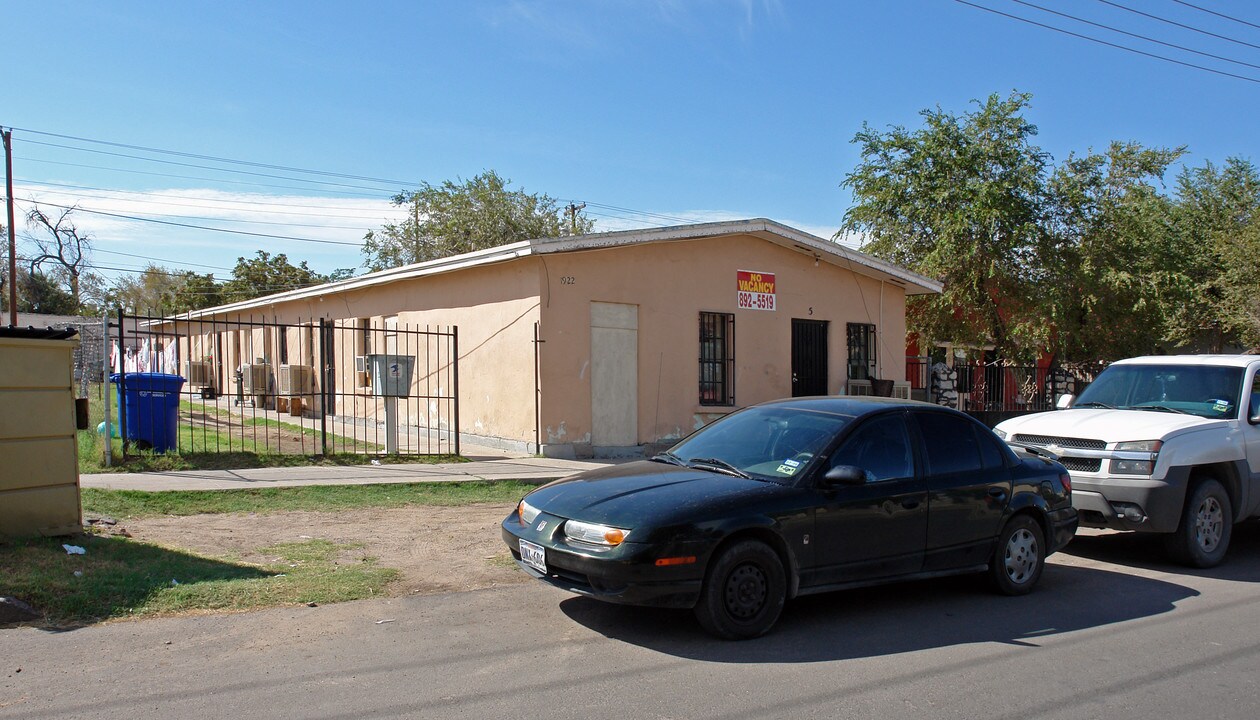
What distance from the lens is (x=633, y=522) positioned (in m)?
5.48

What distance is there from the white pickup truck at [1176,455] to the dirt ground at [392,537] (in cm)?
532

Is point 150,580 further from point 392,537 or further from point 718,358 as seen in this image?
point 718,358

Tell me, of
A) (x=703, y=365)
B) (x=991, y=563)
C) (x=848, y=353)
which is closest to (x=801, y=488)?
Result: (x=991, y=563)

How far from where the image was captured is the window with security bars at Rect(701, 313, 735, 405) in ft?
54.6

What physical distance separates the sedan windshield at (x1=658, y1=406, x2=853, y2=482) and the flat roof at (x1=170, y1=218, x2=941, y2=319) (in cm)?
677

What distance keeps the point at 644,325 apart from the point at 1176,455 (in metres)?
8.89

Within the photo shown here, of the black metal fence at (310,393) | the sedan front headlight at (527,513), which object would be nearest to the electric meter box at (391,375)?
the black metal fence at (310,393)

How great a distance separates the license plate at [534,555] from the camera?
5.75 m

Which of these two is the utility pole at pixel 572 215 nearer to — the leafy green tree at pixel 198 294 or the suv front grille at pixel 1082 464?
the leafy green tree at pixel 198 294

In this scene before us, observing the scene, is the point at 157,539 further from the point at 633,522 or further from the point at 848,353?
the point at 848,353

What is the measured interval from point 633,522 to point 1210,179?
32.8 m

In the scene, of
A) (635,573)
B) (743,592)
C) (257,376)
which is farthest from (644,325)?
(257,376)

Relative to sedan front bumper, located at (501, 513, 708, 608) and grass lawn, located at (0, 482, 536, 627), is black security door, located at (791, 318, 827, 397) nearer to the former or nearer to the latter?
grass lawn, located at (0, 482, 536, 627)

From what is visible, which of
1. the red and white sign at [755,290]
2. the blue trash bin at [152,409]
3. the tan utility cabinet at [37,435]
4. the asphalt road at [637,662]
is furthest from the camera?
the red and white sign at [755,290]
